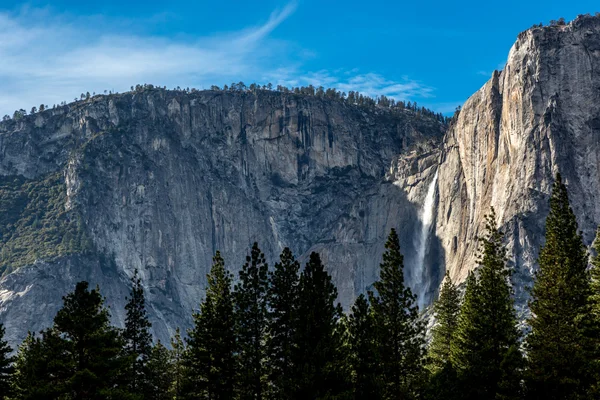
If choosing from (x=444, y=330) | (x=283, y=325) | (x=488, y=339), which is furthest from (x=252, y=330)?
(x=444, y=330)

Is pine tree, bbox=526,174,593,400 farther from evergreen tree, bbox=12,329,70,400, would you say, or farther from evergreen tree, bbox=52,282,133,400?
evergreen tree, bbox=12,329,70,400

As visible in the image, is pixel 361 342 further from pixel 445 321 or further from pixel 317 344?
pixel 445 321

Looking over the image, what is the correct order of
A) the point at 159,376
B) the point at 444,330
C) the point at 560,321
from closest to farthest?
the point at 560,321 → the point at 444,330 → the point at 159,376

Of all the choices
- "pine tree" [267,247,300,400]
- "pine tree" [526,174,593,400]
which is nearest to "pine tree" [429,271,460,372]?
"pine tree" [526,174,593,400]

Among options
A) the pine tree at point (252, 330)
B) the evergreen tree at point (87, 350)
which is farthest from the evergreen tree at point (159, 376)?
the evergreen tree at point (87, 350)

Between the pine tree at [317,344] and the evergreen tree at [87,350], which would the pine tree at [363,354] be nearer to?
the pine tree at [317,344]

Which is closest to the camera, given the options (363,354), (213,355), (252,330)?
(363,354)
